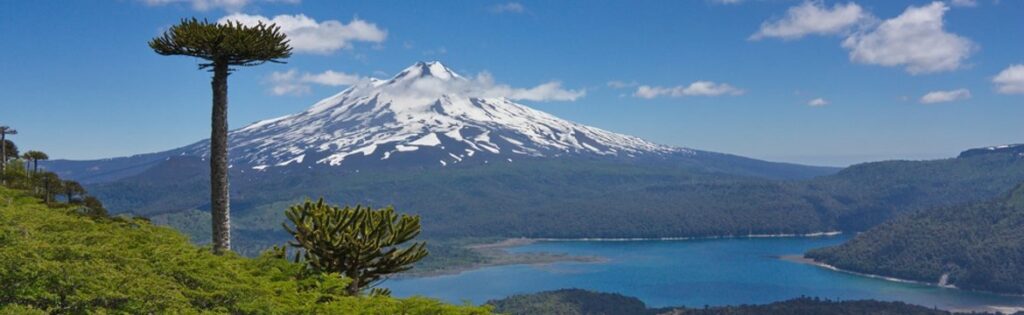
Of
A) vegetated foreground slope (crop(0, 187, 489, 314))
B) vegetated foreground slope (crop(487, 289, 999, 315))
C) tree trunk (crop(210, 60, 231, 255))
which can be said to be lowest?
vegetated foreground slope (crop(487, 289, 999, 315))

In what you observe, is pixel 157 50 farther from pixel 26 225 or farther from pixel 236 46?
pixel 26 225

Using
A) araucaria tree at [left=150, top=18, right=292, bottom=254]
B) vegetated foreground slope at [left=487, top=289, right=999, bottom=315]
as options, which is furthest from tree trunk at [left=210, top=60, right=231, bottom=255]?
vegetated foreground slope at [left=487, top=289, right=999, bottom=315]

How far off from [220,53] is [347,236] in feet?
19.9

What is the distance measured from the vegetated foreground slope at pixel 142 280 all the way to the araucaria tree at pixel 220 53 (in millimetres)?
1299

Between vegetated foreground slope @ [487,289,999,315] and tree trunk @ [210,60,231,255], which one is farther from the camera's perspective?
vegetated foreground slope @ [487,289,999,315]

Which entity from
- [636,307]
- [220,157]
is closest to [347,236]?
[220,157]

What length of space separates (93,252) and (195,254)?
9.87 feet

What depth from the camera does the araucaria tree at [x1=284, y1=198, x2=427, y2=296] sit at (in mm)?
22062

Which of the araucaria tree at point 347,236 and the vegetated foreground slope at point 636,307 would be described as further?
the vegetated foreground slope at point 636,307

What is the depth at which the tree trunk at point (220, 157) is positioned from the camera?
23422 mm

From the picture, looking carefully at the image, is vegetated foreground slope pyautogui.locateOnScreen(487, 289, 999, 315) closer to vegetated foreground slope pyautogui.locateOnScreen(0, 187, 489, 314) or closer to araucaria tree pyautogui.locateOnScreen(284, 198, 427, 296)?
araucaria tree pyautogui.locateOnScreen(284, 198, 427, 296)

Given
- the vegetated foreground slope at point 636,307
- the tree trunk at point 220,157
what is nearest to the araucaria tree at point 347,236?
the tree trunk at point 220,157

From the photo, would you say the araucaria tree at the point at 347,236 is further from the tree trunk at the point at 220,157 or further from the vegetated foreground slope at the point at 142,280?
the tree trunk at the point at 220,157

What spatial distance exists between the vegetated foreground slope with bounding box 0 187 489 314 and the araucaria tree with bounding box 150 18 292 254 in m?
1.30
